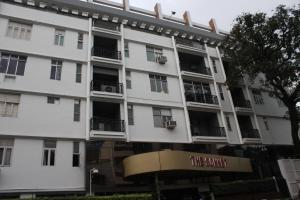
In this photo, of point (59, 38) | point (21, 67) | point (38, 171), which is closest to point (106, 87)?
point (59, 38)

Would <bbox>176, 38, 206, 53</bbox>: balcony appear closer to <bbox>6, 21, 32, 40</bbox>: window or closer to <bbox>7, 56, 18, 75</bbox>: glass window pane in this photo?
<bbox>6, 21, 32, 40</bbox>: window

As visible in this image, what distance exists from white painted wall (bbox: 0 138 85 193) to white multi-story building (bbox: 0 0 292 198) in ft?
0.19

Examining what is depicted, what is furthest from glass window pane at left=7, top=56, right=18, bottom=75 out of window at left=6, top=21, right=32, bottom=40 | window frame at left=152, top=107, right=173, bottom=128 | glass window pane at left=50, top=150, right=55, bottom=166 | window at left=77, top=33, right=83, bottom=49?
window frame at left=152, top=107, right=173, bottom=128

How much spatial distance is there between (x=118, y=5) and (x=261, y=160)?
20831 mm

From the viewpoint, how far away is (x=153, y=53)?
2561 centimetres

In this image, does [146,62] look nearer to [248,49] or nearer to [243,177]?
[248,49]

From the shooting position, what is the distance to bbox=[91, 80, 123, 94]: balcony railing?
2170cm

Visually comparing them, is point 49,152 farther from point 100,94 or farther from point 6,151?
point 100,94

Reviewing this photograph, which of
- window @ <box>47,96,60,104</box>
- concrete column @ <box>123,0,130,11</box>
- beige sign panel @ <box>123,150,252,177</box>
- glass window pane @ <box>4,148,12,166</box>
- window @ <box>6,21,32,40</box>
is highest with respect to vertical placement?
concrete column @ <box>123,0,130,11</box>

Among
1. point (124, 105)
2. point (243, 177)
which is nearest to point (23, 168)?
point (124, 105)

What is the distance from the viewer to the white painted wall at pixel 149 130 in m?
20.8

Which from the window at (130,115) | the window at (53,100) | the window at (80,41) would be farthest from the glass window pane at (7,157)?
the window at (80,41)

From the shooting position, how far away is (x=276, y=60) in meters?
Answer: 23.0

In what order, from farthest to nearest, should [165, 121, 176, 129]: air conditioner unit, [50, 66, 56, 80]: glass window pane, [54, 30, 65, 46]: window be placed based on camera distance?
1. [165, 121, 176, 129]: air conditioner unit
2. [54, 30, 65, 46]: window
3. [50, 66, 56, 80]: glass window pane
